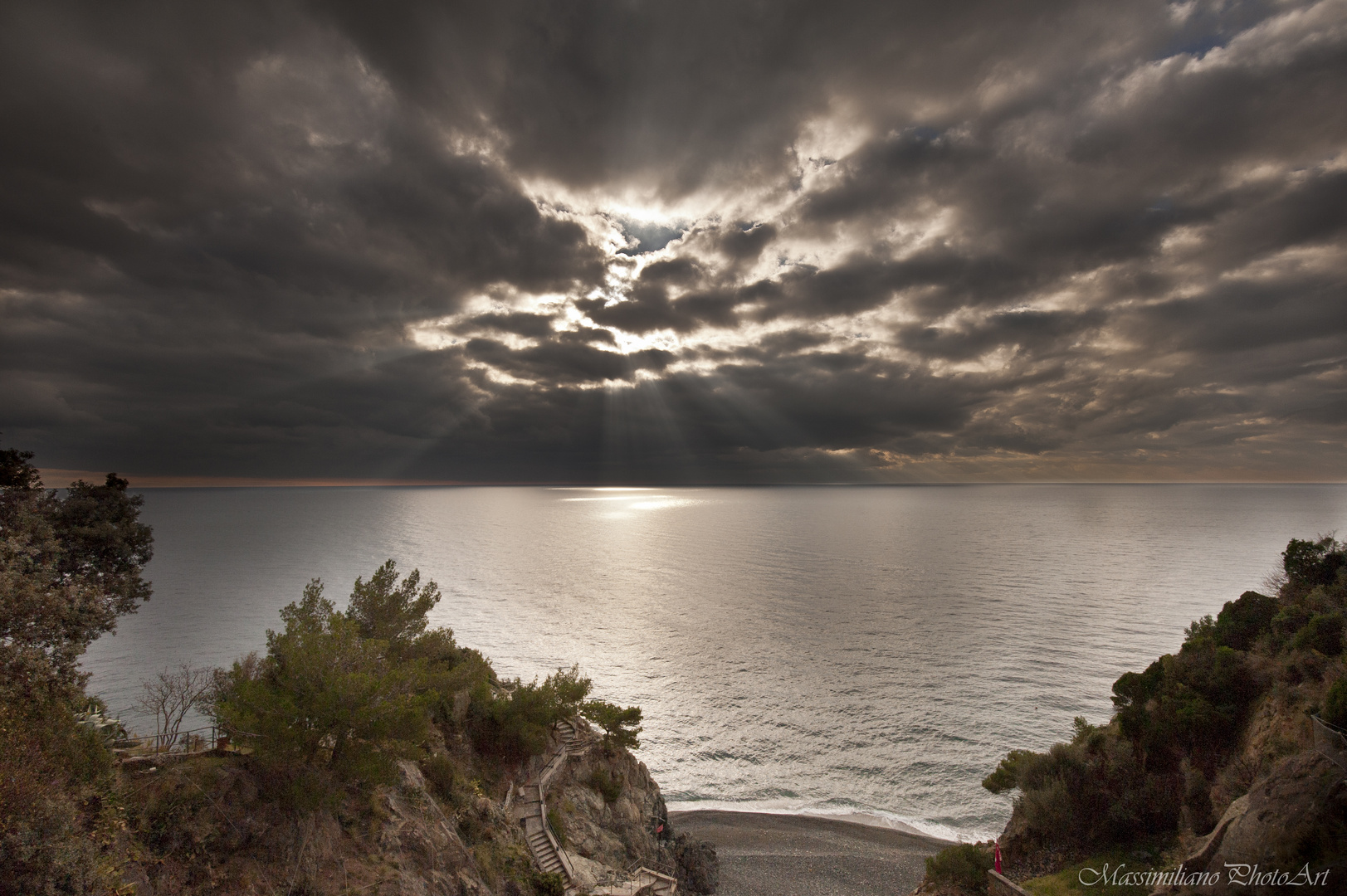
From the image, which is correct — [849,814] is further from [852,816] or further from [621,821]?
A: [621,821]

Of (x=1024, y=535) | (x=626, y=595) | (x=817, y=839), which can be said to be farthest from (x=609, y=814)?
(x=1024, y=535)

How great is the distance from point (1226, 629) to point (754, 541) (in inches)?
Answer: 5231

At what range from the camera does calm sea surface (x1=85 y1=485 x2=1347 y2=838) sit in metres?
45.7

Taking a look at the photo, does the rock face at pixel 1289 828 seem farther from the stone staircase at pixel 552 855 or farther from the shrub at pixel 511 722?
the shrub at pixel 511 722

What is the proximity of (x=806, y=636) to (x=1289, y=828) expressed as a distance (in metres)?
58.0

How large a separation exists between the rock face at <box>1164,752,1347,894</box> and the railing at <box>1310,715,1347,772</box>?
0.25m

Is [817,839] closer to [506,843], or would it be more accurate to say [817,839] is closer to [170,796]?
[506,843]

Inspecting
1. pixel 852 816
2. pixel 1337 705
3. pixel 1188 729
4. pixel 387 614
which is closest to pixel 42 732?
pixel 387 614

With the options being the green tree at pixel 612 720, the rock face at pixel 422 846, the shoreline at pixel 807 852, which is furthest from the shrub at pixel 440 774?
the shoreline at pixel 807 852

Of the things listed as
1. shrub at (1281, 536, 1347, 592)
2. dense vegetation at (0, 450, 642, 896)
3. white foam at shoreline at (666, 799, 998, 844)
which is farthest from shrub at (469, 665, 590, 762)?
shrub at (1281, 536, 1347, 592)

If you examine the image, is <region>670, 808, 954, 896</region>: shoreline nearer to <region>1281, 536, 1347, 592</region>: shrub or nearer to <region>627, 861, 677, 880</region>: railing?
<region>627, 861, 677, 880</region>: railing

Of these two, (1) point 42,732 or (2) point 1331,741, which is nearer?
(1) point 42,732

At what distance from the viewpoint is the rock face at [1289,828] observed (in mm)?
15086

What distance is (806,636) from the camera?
2830 inches
